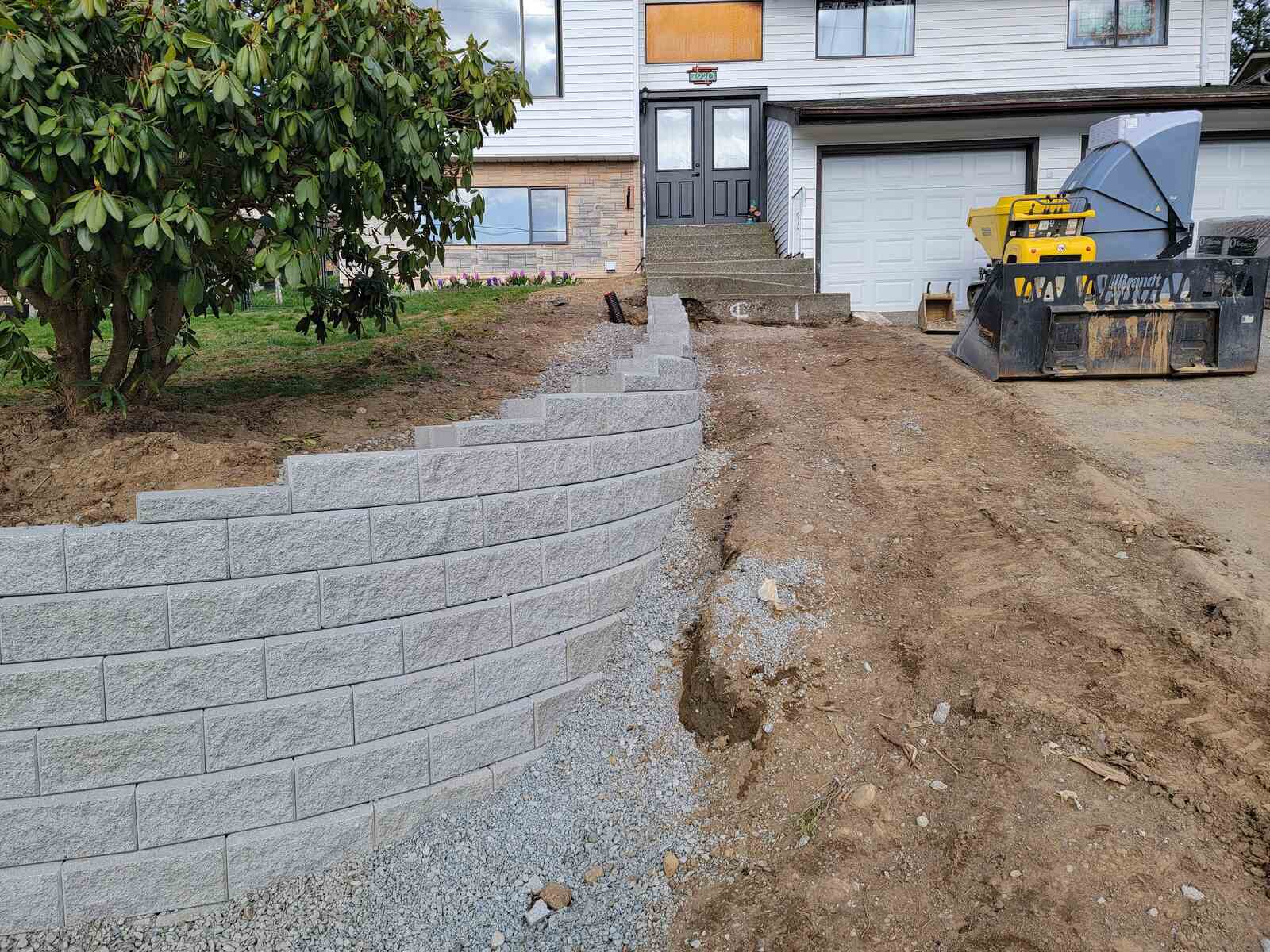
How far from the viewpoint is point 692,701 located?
15.3 ft

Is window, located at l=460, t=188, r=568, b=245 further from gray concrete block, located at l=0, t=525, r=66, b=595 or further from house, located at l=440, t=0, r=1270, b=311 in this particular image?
Answer: gray concrete block, located at l=0, t=525, r=66, b=595

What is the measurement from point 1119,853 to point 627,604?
2.54 m

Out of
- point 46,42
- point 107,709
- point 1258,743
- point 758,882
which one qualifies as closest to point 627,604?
point 758,882

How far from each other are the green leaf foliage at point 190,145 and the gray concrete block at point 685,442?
177cm

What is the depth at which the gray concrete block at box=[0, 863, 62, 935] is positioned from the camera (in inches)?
144

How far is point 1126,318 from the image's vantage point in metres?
8.31

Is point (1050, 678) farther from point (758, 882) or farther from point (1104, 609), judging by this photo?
point (758, 882)

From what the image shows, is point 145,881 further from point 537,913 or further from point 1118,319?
point 1118,319

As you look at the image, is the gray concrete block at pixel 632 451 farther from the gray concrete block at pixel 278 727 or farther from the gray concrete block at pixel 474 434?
the gray concrete block at pixel 278 727

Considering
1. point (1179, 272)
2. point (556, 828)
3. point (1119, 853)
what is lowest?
point (556, 828)

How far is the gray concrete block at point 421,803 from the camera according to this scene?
13.6 feet

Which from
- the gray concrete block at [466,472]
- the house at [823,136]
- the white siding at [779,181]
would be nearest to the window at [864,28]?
the house at [823,136]

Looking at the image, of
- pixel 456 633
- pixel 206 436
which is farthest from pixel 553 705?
pixel 206 436

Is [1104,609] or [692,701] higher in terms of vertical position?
[1104,609]
